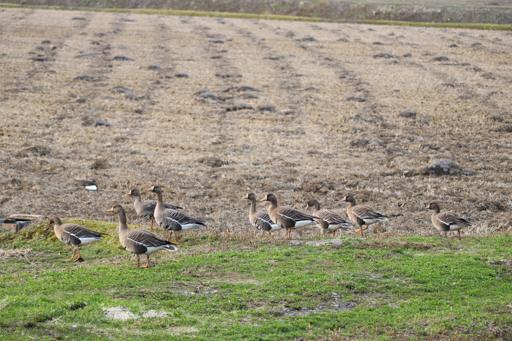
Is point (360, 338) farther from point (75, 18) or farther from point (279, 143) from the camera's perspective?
point (75, 18)

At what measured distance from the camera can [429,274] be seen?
40.2 ft

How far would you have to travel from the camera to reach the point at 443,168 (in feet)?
77.4

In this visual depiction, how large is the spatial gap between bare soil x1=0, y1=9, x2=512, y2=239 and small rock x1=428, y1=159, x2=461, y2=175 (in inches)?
14.0

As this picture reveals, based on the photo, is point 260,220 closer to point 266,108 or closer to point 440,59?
point 266,108

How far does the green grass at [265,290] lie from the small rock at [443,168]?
8467 millimetres

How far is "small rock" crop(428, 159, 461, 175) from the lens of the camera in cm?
2353

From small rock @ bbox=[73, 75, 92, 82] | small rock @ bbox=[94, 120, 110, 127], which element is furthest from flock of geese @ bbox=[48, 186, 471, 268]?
small rock @ bbox=[73, 75, 92, 82]

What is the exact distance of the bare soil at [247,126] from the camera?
67.4 ft

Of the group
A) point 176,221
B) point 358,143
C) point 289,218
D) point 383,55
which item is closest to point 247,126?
point 358,143

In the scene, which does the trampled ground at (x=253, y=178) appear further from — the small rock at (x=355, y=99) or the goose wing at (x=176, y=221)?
the goose wing at (x=176, y=221)

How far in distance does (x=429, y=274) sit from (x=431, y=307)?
172cm

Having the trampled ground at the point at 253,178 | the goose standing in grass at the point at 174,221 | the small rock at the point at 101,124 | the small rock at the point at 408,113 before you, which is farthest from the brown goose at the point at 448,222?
the small rock at the point at 101,124

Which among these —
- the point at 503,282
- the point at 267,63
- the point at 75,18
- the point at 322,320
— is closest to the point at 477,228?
the point at 503,282

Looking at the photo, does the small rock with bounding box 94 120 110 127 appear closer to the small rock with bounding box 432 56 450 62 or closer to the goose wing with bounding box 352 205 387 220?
the goose wing with bounding box 352 205 387 220
